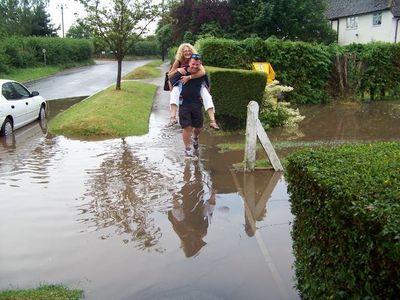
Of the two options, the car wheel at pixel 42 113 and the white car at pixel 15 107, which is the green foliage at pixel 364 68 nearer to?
the car wheel at pixel 42 113

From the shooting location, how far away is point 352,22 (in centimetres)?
4184

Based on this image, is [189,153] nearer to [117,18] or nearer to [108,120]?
[108,120]

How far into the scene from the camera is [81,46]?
164 ft

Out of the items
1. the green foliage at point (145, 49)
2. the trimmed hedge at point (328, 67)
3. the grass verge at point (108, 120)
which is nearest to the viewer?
the grass verge at point (108, 120)

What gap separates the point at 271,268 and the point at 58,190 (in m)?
3.64

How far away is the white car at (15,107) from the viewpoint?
10953mm

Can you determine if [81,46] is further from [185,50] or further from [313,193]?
[313,193]

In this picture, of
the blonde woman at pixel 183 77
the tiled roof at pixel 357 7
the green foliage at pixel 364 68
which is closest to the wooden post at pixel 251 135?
the blonde woman at pixel 183 77

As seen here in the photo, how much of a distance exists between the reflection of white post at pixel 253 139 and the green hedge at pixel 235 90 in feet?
12.9

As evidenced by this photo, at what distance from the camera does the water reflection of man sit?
15.3 feet

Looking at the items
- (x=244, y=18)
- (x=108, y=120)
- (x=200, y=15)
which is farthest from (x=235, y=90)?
(x=244, y=18)

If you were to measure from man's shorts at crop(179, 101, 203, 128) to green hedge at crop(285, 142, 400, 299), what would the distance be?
13.5 feet

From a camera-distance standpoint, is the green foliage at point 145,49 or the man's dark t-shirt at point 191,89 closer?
the man's dark t-shirt at point 191,89

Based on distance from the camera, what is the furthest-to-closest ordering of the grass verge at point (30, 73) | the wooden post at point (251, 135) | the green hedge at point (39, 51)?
the green hedge at point (39, 51) → the grass verge at point (30, 73) → the wooden post at point (251, 135)
